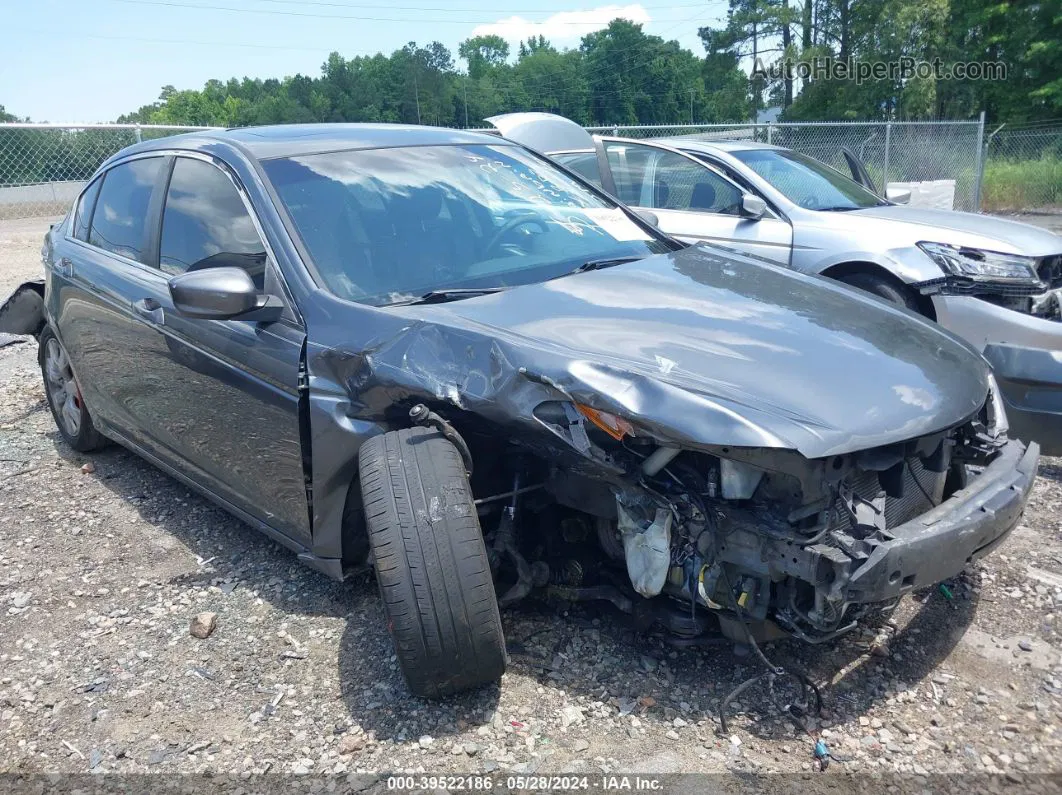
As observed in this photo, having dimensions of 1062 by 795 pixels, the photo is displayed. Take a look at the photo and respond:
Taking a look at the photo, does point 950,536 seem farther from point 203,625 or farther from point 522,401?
point 203,625

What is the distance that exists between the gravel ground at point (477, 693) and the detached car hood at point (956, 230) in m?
2.29

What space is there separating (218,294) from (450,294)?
2.52 ft

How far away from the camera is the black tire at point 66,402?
497 cm

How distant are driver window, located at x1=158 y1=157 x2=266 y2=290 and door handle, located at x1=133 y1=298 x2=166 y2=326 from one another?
15 cm

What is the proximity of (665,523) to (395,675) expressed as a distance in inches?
40.8

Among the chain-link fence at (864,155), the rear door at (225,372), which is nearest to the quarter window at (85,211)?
the rear door at (225,372)

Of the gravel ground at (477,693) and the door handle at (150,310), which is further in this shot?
the door handle at (150,310)

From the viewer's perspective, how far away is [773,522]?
2.40 meters

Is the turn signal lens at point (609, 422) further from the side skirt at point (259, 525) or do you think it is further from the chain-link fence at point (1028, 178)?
the chain-link fence at point (1028, 178)

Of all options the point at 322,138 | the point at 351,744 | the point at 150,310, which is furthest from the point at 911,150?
the point at 351,744

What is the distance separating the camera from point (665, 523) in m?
2.55

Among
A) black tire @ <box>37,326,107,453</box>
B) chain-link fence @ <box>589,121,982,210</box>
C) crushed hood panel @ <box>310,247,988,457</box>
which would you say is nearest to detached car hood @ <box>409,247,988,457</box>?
crushed hood panel @ <box>310,247,988,457</box>

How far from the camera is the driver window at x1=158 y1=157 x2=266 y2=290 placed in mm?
3312

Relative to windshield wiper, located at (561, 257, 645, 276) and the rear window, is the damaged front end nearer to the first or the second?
windshield wiper, located at (561, 257, 645, 276)
